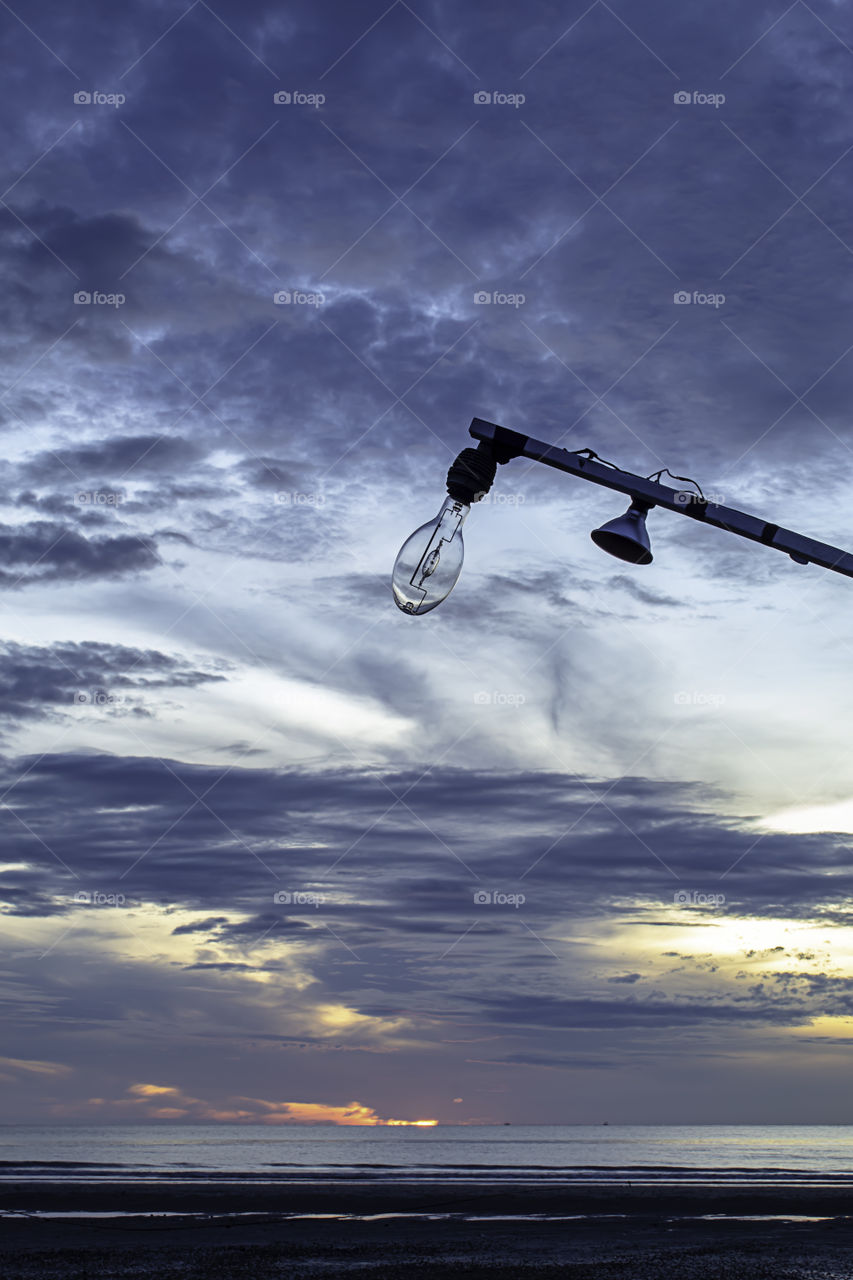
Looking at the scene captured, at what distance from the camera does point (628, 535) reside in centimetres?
720

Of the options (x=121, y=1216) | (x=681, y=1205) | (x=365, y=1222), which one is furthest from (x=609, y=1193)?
(x=121, y=1216)

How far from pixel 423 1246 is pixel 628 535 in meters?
22.7


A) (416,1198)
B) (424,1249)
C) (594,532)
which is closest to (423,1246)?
(424,1249)

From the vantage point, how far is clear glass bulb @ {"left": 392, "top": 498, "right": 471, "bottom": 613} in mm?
6516

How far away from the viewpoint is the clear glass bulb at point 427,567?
652cm

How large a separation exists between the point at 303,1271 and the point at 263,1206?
1639cm

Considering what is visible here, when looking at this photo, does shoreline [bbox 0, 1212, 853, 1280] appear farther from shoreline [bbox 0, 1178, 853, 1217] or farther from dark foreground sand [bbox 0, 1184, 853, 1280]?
shoreline [bbox 0, 1178, 853, 1217]

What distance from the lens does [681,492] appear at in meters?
7.06

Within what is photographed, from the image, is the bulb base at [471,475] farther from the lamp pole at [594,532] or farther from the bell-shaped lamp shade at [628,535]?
the bell-shaped lamp shade at [628,535]

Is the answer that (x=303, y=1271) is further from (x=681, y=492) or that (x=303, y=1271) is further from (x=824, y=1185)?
(x=824, y=1185)

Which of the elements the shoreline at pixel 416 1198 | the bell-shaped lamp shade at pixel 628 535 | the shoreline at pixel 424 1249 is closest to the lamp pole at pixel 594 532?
the bell-shaped lamp shade at pixel 628 535

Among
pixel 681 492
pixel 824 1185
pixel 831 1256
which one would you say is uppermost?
pixel 681 492

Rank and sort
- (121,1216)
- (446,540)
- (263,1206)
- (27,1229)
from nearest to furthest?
(446,540)
(27,1229)
(121,1216)
(263,1206)

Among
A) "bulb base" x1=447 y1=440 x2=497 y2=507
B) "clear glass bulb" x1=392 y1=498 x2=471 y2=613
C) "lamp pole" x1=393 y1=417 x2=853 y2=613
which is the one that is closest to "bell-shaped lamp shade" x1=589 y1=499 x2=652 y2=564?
"lamp pole" x1=393 y1=417 x2=853 y2=613
